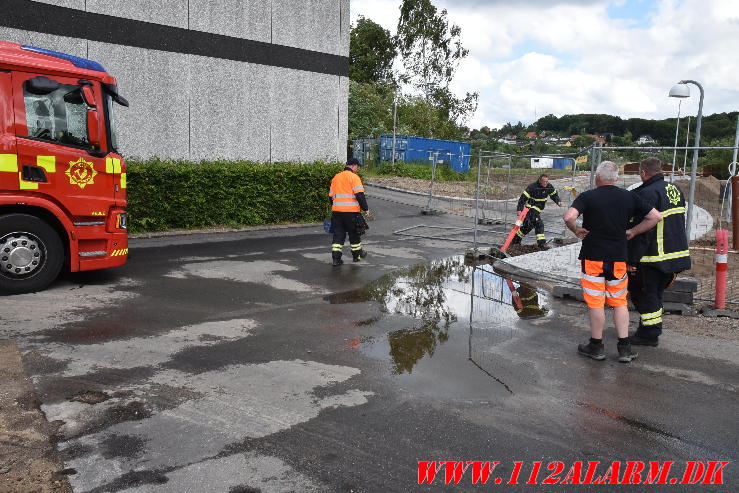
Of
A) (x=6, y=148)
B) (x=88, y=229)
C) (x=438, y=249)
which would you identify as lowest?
(x=438, y=249)

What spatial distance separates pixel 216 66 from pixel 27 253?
29.3 feet

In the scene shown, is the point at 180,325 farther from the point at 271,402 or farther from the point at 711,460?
the point at 711,460

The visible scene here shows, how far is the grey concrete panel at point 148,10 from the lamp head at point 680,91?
11.1 meters

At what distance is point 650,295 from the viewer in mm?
6176

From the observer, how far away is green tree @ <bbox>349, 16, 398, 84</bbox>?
174 feet

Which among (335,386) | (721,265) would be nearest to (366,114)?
(721,265)

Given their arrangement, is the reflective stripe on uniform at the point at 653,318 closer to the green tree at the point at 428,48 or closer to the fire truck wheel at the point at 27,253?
the fire truck wheel at the point at 27,253

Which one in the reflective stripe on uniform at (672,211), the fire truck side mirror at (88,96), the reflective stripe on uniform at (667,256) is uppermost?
the fire truck side mirror at (88,96)

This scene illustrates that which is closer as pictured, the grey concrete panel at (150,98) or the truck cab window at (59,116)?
the truck cab window at (59,116)

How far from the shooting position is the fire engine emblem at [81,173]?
7.75m

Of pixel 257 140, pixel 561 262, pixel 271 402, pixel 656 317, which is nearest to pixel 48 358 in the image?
pixel 271 402

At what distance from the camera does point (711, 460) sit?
12.7ft

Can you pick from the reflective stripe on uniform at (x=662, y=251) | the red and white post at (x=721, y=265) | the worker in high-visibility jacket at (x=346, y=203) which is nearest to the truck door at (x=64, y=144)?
the worker in high-visibility jacket at (x=346, y=203)

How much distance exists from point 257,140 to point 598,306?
39.8ft
